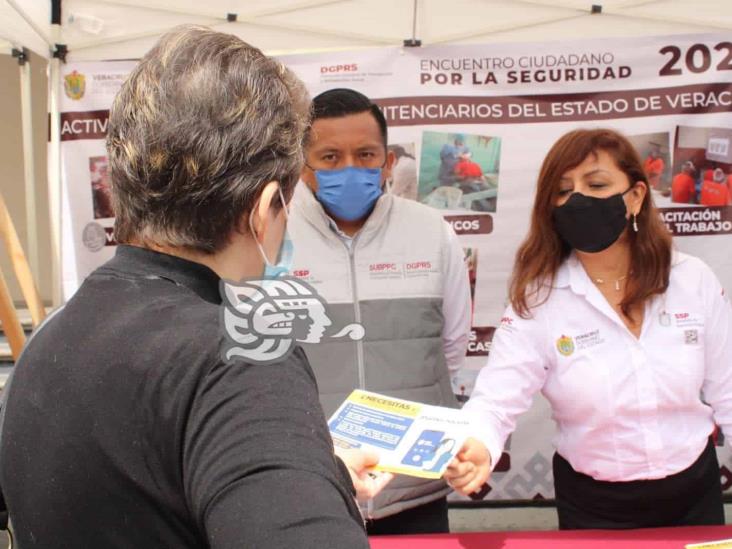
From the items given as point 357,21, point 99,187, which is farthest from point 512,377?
point 99,187

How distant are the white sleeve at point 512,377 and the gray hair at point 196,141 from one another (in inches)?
48.3

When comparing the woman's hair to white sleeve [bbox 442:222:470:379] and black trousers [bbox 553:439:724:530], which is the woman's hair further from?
black trousers [bbox 553:439:724:530]

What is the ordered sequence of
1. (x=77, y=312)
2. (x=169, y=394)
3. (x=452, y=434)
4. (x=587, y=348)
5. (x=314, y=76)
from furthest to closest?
(x=314, y=76) < (x=587, y=348) < (x=452, y=434) < (x=77, y=312) < (x=169, y=394)

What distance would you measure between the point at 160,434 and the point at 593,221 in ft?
4.91

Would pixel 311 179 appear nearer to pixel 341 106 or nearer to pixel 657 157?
pixel 341 106

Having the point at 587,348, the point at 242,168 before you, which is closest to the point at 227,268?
the point at 242,168

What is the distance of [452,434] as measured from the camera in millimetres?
1316

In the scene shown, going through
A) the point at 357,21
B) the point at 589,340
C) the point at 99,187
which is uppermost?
the point at 357,21

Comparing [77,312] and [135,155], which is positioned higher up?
[135,155]

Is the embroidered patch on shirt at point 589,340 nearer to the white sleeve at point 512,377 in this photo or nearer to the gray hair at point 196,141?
the white sleeve at point 512,377

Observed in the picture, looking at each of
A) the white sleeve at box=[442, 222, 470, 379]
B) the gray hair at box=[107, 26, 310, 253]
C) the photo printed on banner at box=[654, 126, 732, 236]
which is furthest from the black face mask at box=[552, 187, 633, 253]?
the gray hair at box=[107, 26, 310, 253]

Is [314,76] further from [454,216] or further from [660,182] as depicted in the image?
[660,182]

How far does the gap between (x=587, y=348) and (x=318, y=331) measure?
4.18 feet

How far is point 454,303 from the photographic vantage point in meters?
2.17
